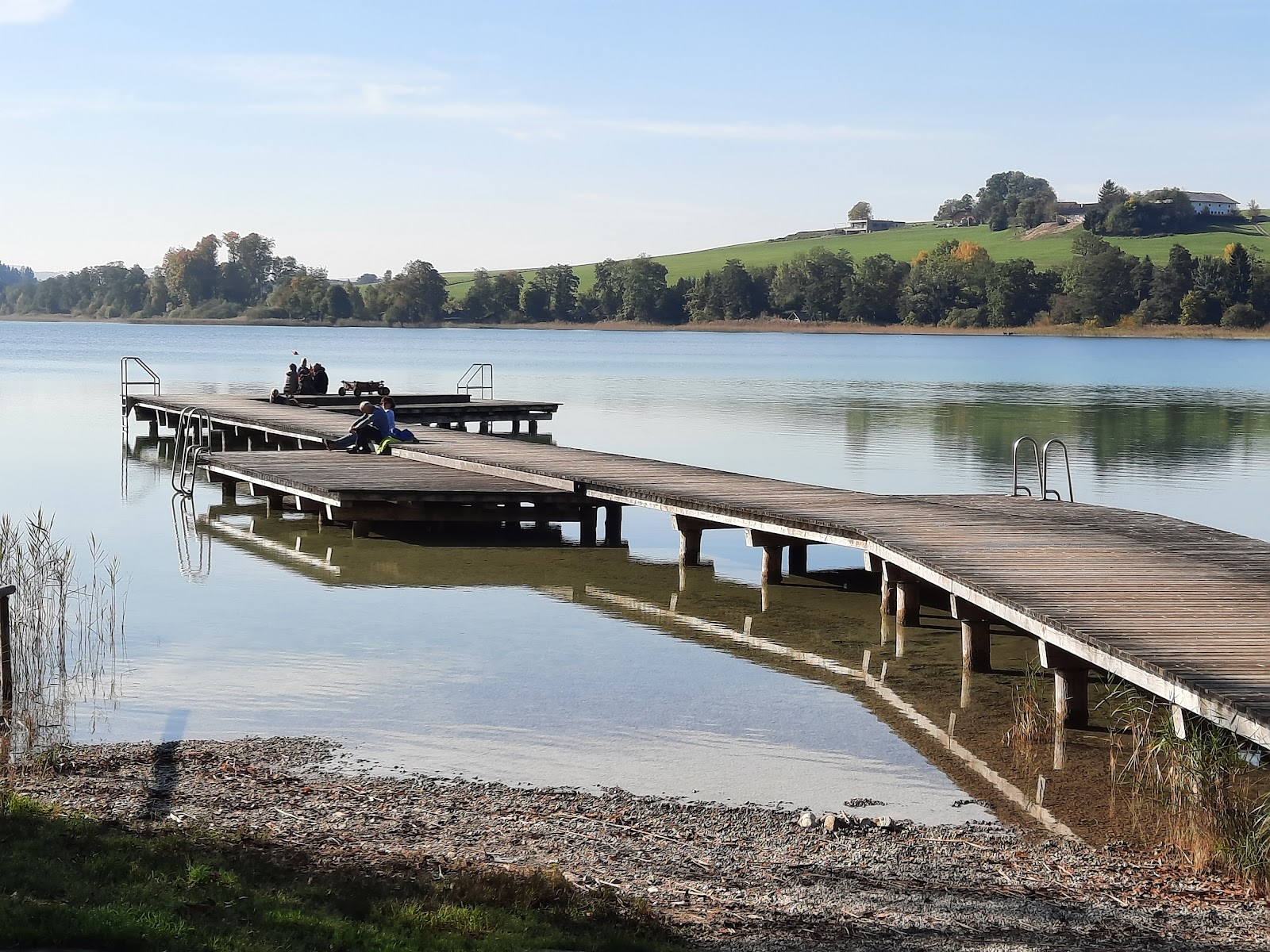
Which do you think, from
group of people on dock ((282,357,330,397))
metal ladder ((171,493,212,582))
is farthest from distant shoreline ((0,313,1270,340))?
metal ladder ((171,493,212,582))

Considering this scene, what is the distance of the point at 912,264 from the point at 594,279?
36.4 meters

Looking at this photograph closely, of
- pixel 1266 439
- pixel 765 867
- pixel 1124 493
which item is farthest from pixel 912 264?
pixel 765 867

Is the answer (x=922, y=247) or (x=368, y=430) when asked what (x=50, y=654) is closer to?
(x=368, y=430)

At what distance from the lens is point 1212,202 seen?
582 ft

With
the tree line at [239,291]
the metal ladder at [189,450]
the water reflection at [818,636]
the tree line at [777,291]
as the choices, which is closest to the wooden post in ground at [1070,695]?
the water reflection at [818,636]

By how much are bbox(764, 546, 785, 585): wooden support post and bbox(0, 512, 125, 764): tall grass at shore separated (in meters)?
6.43

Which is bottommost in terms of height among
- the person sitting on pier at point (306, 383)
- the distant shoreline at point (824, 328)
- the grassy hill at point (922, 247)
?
the person sitting on pier at point (306, 383)

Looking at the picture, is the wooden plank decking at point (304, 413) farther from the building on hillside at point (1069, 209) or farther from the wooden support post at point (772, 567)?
the building on hillside at point (1069, 209)

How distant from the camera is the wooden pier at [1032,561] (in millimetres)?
8297

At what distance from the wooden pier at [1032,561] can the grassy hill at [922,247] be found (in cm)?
11608

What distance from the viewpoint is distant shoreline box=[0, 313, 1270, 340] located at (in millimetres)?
114188

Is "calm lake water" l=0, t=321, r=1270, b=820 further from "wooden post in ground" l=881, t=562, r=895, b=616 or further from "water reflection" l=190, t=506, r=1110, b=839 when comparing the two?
"wooden post in ground" l=881, t=562, r=895, b=616

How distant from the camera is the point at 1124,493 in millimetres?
23797

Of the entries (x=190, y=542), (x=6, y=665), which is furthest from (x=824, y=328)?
(x=6, y=665)
